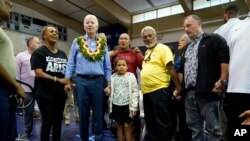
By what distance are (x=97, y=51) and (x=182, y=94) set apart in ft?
3.06

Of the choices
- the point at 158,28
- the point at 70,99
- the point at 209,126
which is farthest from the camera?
the point at 158,28

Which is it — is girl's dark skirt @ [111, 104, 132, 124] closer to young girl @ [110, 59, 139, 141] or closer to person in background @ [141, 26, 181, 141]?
young girl @ [110, 59, 139, 141]

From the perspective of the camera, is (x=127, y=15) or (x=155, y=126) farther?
(x=127, y=15)

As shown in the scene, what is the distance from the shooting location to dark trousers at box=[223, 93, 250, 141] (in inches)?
53.8

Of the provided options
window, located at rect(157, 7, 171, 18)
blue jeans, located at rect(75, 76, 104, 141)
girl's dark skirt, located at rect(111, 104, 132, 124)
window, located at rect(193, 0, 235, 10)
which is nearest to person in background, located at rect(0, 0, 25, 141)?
blue jeans, located at rect(75, 76, 104, 141)

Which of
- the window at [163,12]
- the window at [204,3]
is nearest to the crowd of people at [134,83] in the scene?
the window at [204,3]

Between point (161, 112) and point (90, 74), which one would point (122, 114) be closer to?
point (161, 112)

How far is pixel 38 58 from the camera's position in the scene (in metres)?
2.49

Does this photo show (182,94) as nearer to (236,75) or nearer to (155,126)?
(155,126)

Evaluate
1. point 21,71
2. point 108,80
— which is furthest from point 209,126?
point 21,71

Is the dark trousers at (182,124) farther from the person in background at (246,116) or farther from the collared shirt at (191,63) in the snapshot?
the person in background at (246,116)

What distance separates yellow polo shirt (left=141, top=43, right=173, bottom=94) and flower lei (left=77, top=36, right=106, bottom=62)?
0.50 metres

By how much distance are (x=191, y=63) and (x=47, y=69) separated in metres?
1.33

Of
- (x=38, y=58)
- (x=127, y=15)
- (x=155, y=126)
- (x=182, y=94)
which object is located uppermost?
(x=127, y=15)
